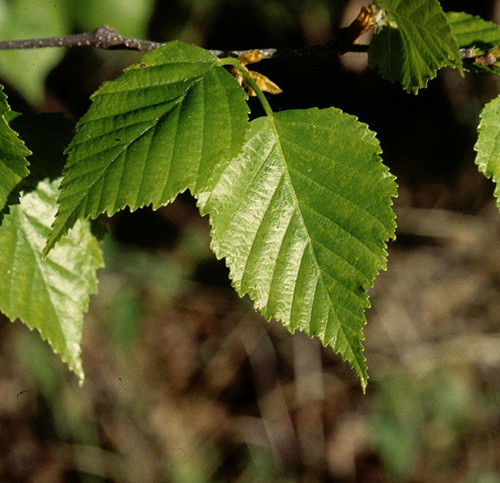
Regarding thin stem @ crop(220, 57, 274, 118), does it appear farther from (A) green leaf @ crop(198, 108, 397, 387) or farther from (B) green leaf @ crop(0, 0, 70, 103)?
(B) green leaf @ crop(0, 0, 70, 103)

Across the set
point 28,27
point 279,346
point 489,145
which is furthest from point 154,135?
point 279,346

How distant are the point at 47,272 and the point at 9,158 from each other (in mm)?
466

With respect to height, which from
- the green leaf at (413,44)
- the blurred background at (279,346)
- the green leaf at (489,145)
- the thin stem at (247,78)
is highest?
the green leaf at (413,44)

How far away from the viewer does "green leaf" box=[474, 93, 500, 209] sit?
3.73 feet

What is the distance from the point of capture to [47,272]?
A: 1463 mm

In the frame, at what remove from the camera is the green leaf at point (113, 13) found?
206 cm

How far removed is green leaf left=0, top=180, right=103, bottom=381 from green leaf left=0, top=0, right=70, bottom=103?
86 centimetres

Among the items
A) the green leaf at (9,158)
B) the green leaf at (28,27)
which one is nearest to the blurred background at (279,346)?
the green leaf at (28,27)

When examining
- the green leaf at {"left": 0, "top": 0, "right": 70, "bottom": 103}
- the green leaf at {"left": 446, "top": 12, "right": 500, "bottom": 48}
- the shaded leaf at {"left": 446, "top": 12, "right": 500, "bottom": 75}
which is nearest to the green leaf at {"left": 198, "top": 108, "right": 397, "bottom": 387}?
the shaded leaf at {"left": 446, "top": 12, "right": 500, "bottom": 75}

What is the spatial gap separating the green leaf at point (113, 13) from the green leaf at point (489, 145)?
138 centimetres

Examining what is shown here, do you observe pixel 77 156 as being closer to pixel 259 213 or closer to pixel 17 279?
pixel 259 213

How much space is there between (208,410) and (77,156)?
132 inches

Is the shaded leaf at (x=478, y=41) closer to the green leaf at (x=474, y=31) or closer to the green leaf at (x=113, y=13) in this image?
the green leaf at (x=474, y=31)

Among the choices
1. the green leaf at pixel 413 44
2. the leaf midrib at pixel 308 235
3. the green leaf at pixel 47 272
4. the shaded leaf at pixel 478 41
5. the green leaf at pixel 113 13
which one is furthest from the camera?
the green leaf at pixel 113 13
